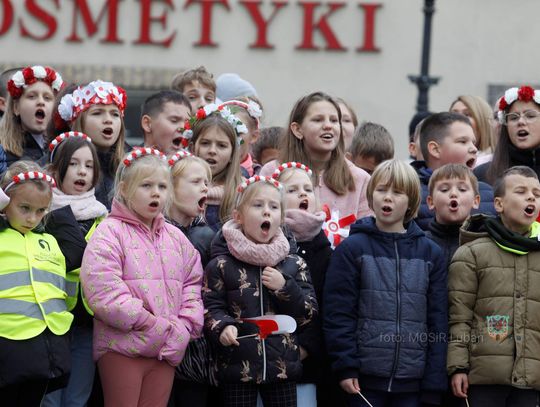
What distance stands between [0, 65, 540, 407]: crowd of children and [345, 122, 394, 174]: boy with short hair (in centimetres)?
119

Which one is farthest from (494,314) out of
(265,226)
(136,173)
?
(136,173)

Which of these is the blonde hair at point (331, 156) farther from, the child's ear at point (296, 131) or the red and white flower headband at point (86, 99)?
the red and white flower headband at point (86, 99)

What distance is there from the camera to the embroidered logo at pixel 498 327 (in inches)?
256

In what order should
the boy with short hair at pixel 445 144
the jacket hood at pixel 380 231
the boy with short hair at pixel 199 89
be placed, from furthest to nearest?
the boy with short hair at pixel 199 89
the boy with short hair at pixel 445 144
the jacket hood at pixel 380 231

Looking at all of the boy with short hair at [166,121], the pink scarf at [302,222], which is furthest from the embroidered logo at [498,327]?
the boy with short hair at [166,121]

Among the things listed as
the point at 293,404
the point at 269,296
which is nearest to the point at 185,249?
the point at 269,296

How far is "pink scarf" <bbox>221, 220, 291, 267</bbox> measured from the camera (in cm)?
635

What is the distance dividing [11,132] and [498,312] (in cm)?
312

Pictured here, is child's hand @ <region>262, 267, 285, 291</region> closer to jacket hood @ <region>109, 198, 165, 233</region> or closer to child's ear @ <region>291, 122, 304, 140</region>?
jacket hood @ <region>109, 198, 165, 233</region>

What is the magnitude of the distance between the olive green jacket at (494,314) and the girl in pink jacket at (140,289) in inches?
54.2

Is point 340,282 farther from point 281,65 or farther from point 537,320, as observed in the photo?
point 281,65

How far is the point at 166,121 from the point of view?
311 inches

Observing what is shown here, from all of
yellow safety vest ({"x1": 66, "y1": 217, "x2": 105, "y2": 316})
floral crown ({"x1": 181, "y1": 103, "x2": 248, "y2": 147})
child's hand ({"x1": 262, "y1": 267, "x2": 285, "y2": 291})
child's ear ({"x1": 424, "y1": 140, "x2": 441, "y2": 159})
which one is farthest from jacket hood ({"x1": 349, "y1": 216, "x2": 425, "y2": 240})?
yellow safety vest ({"x1": 66, "y1": 217, "x2": 105, "y2": 316})

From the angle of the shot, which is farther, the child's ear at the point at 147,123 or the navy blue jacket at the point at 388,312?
the child's ear at the point at 147,123
